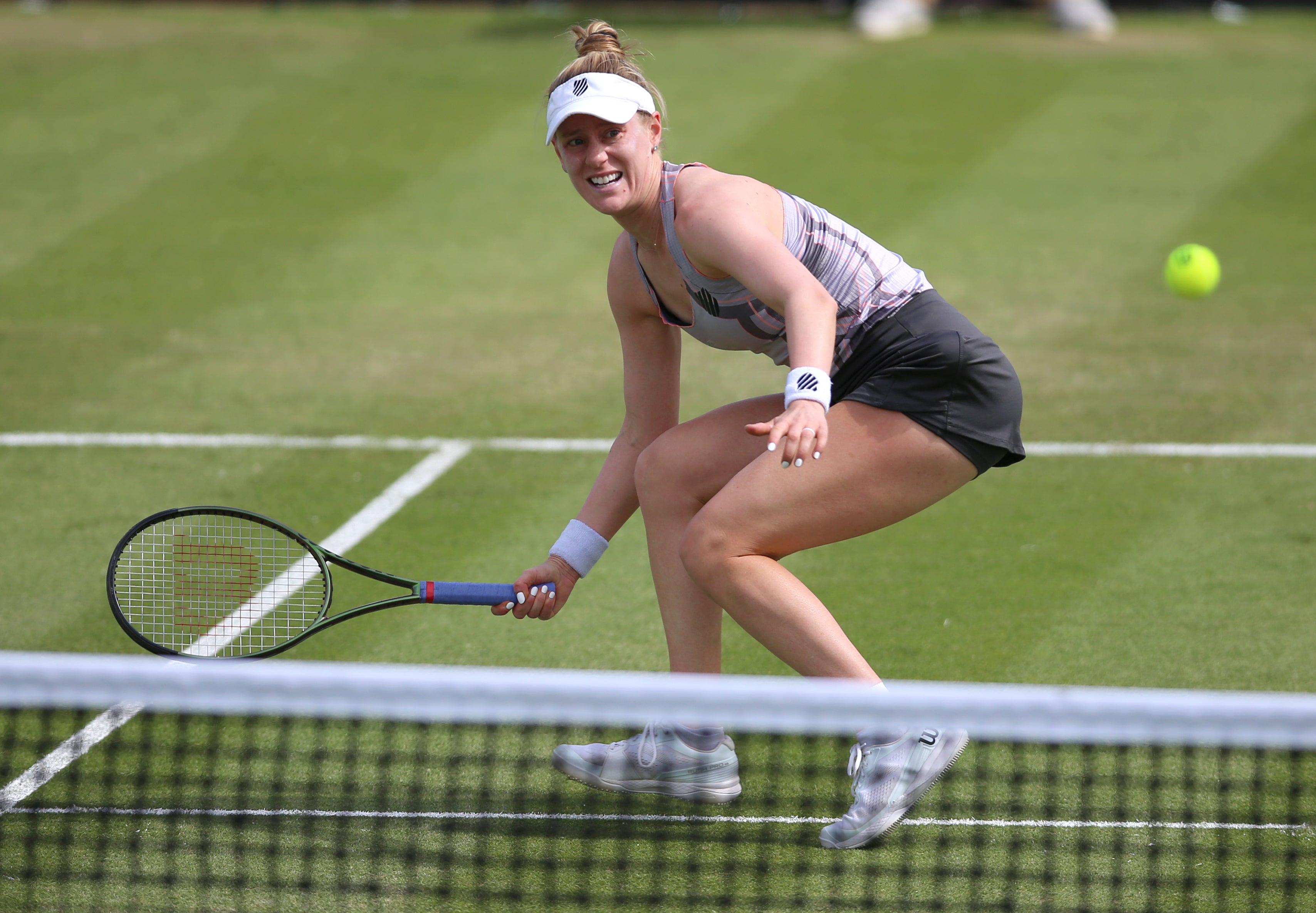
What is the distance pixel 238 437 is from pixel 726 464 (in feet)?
12.6

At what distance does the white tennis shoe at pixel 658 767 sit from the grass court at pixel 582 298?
590mm

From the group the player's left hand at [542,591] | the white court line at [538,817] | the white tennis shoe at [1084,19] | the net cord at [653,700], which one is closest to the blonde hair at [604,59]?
the player's left hand at [542,591]

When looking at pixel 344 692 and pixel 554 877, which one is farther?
pixel 554 877

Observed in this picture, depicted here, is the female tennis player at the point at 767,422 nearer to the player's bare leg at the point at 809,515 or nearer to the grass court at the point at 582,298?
the player's bare leg at the point at 809,515

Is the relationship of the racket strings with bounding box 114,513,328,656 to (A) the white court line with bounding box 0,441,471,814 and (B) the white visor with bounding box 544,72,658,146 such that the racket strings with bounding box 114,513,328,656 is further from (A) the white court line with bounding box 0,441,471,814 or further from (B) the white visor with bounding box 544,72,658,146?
(B) the white visor with bounding box 544,72,658,146

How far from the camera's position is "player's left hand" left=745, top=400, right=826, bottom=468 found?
332cm

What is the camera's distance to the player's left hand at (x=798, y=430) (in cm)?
332

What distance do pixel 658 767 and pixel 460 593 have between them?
0.71 m

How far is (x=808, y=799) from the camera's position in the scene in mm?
4090

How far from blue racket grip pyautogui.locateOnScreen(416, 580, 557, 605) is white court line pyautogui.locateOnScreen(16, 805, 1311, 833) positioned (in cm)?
56

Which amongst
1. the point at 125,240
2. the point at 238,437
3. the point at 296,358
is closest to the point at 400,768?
the point at 238,437

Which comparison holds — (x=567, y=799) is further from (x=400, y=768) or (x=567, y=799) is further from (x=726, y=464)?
(x=726, y=464)

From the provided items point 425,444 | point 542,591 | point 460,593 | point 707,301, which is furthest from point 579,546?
point 425,444

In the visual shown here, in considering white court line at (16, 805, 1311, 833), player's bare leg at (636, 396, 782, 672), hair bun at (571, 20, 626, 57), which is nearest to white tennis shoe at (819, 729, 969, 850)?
white court line at (16, 805, 1311, 833)
